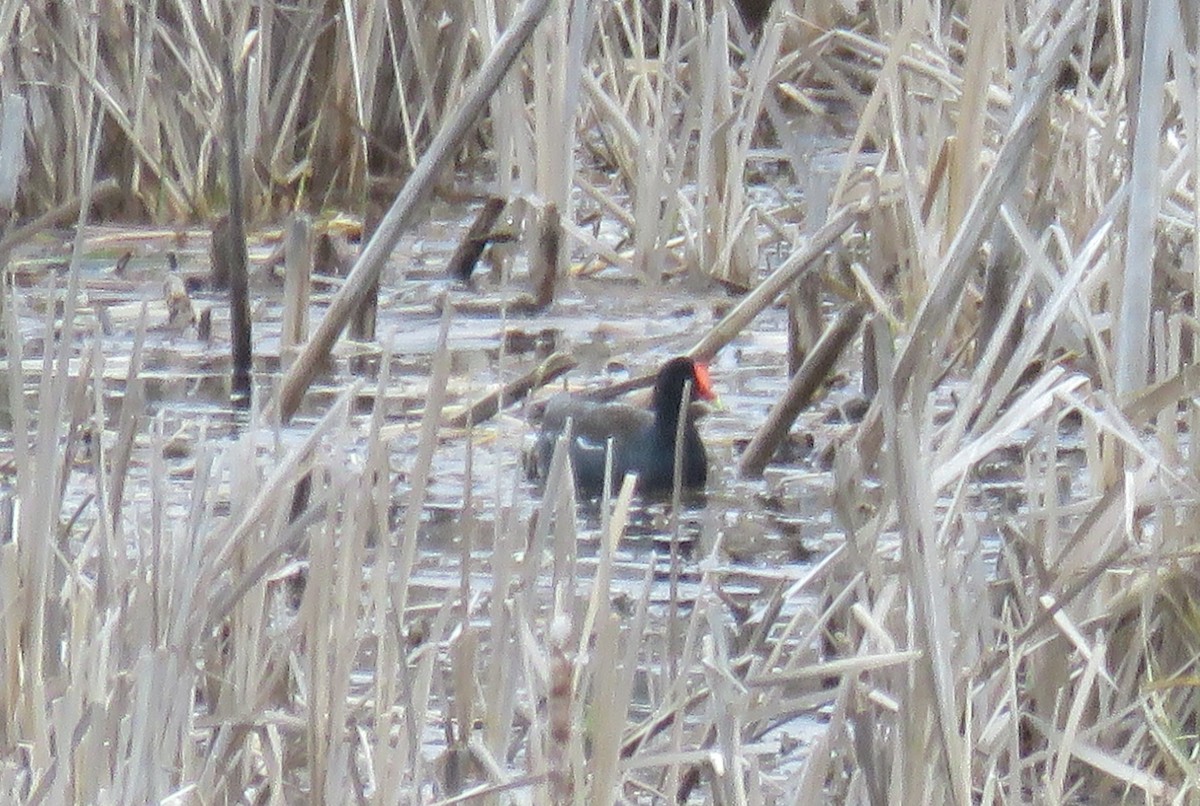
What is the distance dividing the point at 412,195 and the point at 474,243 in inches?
97.2

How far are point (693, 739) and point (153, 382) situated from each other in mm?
3198

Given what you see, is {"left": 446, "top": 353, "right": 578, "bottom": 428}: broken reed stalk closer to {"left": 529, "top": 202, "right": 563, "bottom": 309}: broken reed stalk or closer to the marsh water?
the marsh water

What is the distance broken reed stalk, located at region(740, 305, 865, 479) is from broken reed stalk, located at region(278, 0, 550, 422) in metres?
0.92

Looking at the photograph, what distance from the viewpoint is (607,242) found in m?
7.38

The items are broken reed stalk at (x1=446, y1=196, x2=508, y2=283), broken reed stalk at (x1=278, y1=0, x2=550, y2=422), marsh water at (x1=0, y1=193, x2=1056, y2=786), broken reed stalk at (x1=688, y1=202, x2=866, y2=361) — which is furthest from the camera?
broken reed stalk at (x1=446, y1=196, x2=508, y2=283)

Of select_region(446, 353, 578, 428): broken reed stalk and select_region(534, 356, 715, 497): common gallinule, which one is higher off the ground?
select_region(446, 353, 578, 428): broken reed stalk

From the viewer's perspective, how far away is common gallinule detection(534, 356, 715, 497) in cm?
574

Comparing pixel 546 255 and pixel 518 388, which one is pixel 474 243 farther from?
pixel 518 388

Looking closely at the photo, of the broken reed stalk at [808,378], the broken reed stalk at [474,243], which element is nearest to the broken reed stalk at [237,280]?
the broken reed stalk at [474,243]

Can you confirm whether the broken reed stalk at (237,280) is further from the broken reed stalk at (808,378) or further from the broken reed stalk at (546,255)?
the broken reed stalk at (808,378)

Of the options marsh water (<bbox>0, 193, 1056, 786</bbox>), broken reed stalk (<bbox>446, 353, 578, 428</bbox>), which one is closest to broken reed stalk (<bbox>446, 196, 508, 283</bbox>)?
marsh water (<bbox>0, 193, 1056, 786</bbox>)

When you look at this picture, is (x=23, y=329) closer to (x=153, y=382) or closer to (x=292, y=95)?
(x=153, y=382)

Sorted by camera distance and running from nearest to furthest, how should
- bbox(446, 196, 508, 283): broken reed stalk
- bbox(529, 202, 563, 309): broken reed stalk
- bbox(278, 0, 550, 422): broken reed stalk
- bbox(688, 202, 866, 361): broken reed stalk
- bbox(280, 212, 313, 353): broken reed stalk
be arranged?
1. bbox(278, 0, 550, 422): broken reed stalk
2. bbox(688, 202, 866, 361): broken reed stalk
3. bbox(280, 212, 313, 353): broken reed stalk
4. bbox(529, 202, 563, 309): broken reed stalk
5. bbox(446, 196, 508, 283): broken reed stalk

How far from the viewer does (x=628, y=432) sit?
19.7ft
